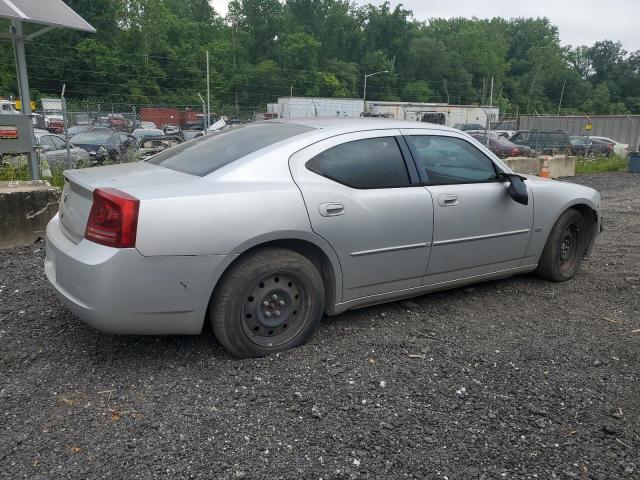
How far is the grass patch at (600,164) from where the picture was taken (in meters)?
17.3

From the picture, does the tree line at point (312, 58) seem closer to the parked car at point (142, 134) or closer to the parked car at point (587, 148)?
the parked car at point (142, 134)

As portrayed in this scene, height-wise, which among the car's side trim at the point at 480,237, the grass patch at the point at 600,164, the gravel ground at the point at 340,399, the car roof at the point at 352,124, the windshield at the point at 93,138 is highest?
the car roof at the point at 352,124

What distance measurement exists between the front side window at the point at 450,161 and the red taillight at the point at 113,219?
209 centimetres

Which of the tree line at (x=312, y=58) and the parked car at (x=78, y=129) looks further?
the tree line at (x=312, y=58)

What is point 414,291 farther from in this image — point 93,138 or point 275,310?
point 93,138

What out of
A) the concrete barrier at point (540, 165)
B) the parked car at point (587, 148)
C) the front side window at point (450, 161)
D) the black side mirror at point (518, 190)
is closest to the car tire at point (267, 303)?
the front side window at point (450, 161)

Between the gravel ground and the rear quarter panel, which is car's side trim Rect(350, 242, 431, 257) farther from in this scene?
the rear quarter panel

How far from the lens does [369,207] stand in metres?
3.60

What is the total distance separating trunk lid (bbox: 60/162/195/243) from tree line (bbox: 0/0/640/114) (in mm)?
40184

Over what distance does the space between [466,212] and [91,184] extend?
8.49ft

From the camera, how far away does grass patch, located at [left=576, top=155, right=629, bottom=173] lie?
1730cm

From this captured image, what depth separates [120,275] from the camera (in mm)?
2846

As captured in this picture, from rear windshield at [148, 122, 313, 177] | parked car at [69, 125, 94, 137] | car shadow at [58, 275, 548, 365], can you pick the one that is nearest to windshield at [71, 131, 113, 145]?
parked car at [69, 125, 94, 137]

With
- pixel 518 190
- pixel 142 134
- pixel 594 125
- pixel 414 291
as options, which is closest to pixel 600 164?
pixel 142 134
